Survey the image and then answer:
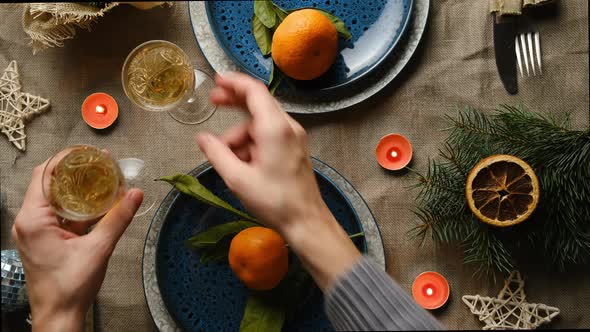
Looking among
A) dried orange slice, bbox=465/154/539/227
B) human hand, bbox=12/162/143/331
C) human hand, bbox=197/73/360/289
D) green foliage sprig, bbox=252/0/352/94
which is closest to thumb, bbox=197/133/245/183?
human hand, bbox=197/73/360/289

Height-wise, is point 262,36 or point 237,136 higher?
point 262,36

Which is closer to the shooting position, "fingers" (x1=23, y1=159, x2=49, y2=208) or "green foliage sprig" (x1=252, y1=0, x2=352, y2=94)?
"fingers" (x1=23, y1=159, x2=49, y2=208)

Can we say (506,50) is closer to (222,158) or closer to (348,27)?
(348,27)

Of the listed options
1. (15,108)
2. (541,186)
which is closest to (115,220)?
(15,108)

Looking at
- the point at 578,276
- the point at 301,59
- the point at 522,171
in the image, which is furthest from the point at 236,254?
the point at 578,276

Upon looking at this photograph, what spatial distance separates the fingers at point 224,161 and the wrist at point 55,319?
303 mm

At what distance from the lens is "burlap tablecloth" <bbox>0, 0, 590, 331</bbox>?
97cm

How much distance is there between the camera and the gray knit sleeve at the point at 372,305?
66 centimetres

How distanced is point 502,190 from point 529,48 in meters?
0.27

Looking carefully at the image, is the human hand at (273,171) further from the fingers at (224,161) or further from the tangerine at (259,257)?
the tangerine at (259,257)

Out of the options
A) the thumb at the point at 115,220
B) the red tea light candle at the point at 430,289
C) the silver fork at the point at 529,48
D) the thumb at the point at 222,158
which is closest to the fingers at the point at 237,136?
the thumb at the point at 222,158

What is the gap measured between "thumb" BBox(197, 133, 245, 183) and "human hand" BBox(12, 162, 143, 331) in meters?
0.14

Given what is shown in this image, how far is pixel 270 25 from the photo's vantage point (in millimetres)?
962

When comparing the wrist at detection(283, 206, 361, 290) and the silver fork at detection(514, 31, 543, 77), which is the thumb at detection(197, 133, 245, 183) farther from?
the silver fork at detection(514, 31, 543, 77)
